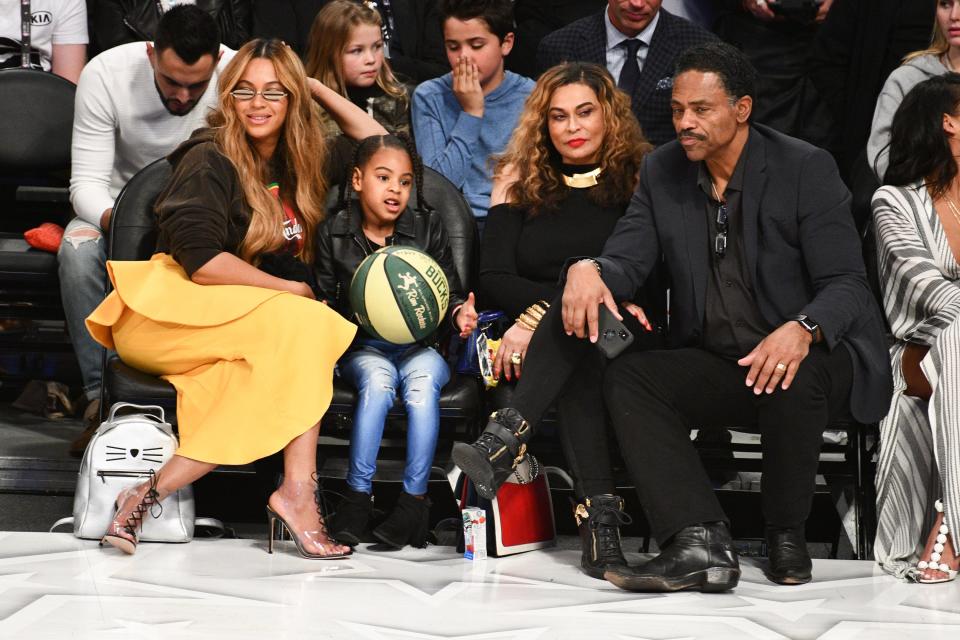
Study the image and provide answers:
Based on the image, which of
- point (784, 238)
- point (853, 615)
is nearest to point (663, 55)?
point (784, 238)

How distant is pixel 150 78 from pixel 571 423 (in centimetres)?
220


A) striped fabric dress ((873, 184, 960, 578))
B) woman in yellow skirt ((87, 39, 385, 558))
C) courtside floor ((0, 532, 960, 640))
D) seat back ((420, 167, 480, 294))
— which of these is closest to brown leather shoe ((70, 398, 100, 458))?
woman in yellow skirt ((87, 39, 385, 558))

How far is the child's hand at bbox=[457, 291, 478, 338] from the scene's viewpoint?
3910mm

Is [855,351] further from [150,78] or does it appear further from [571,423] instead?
[150,78]

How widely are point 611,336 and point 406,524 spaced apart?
79 cm

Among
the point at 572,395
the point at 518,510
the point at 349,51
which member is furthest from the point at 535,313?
the point at 349,51

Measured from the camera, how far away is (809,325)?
341 centimetres

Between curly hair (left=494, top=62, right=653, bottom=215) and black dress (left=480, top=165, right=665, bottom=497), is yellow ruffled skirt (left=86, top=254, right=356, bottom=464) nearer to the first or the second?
black dress (left=480, top=165, right=665, bottom=497)

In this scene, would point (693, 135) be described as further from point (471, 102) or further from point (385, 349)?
point (471, 102)

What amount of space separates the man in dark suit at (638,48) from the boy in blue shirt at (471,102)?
29 centimetres

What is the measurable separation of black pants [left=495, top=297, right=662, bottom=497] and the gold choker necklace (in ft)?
2.18

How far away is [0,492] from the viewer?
4.34 meters

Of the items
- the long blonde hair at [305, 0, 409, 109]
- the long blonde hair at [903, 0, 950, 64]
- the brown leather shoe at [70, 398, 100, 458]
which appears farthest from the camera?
the long blonde hair at [305, 0, 409, 109]

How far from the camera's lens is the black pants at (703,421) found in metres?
3.37
